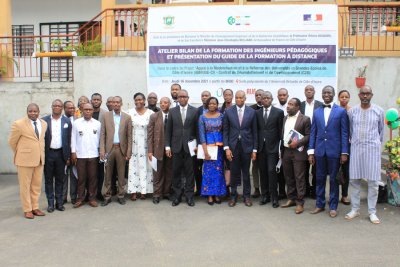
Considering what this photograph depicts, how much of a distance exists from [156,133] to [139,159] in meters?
0.56

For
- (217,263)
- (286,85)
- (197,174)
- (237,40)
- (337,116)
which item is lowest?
(217,263)

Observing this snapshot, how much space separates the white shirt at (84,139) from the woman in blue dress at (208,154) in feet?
5.45

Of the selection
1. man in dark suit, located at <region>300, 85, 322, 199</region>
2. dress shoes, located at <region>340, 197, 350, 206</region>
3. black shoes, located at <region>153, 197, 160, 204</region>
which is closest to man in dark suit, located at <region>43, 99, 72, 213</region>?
black shoes, located at <region>153, 197, 160, 204</region>

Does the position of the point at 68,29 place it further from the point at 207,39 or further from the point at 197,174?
the point at 197,174

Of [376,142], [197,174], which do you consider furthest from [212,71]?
[376,142]

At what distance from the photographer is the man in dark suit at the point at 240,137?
631 cm

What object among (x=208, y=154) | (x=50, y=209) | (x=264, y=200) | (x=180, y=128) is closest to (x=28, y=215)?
(x=50, y=209)

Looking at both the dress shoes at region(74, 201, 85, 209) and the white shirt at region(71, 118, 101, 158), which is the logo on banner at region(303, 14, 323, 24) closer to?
the white shirt at region(71, 118, 101, 158)

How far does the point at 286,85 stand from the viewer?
8102 millimetres

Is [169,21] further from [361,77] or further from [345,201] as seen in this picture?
[345,201]

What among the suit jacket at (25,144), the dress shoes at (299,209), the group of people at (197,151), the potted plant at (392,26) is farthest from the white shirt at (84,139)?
the potted plant at (392,26)

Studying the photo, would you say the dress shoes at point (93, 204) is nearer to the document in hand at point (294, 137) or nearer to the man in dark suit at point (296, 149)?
the man in dark suit at point (296, 149)

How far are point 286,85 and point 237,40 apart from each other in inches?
51.2

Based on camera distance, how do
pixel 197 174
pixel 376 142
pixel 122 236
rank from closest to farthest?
pixel 122 236, pixel 376 142, pixel 197 174
